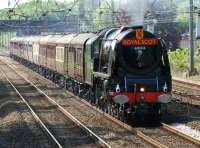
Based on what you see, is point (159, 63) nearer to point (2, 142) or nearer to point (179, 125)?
point (179, 125)

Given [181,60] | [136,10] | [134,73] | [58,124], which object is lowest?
[58,124]

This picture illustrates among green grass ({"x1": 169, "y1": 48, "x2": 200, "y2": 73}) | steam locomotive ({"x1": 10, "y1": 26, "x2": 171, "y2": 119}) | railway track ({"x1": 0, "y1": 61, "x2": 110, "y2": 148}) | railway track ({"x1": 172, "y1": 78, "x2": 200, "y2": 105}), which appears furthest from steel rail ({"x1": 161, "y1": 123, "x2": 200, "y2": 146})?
green grass ({"x1": 169, "y1": 48, "x2": 200, "y2": 73})

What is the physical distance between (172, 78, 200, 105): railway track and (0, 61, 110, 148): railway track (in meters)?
6.23

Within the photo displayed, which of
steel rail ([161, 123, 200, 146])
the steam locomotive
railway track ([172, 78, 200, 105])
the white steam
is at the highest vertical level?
the white steam

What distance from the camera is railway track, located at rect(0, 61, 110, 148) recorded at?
14086mm

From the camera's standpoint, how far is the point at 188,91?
27578mm

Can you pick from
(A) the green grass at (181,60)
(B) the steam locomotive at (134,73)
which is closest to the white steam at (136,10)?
(B) the steam locomotive at (134,73)

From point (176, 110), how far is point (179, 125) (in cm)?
364

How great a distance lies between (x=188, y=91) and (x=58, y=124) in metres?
11.8

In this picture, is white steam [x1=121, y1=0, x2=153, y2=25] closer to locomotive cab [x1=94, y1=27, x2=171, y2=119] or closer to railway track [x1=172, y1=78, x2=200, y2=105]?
railway track [x1=172, y1=78, x2=200, y2=105]

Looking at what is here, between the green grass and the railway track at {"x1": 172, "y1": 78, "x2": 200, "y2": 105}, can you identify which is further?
the green grass

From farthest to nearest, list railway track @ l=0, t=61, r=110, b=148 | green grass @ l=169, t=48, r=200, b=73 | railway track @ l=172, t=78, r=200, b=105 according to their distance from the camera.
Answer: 1. green grass @ l=169, t=48, r=200, b=73
2. railway track @ l=172, t=78, r=200, b=105
3. railway track @ l=0, t=61, r=110, b=148

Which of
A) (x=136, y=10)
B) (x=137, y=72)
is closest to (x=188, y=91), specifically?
(x=136, y=10)

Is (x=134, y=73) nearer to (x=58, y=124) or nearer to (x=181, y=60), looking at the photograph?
(x=58, y=124)
